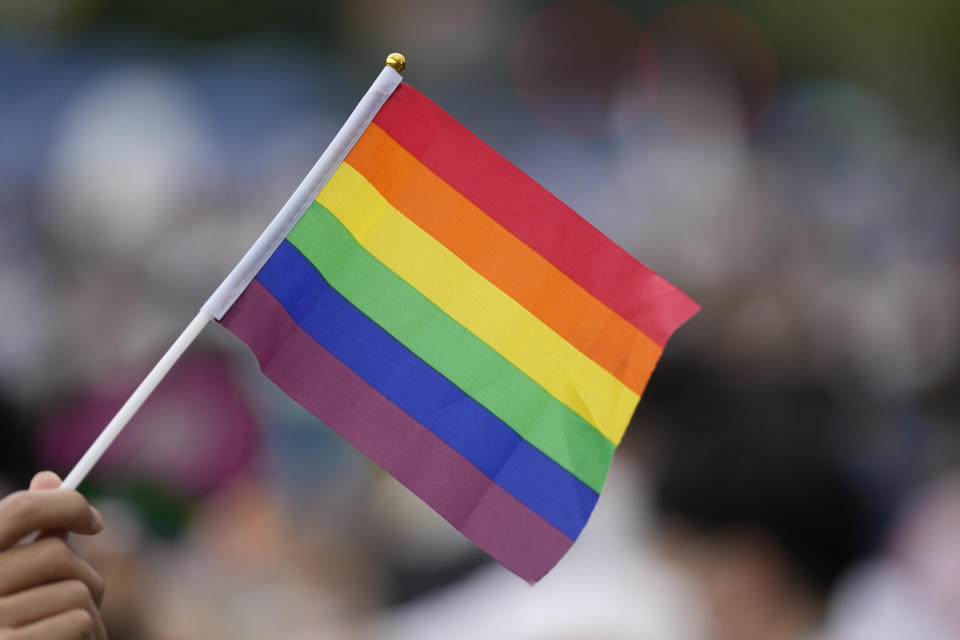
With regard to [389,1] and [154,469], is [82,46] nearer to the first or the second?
[389,1]

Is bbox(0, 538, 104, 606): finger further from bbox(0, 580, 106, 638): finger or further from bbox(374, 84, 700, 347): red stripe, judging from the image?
bbox(374, 84, 700, 347): red stripe

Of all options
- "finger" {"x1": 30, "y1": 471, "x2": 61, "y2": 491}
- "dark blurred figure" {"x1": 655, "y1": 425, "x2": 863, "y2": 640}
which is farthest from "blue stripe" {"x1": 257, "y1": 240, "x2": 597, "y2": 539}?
"dark blurred figure" {"x1": 655, "y1": 425, "x2": 863, "y2": 640}

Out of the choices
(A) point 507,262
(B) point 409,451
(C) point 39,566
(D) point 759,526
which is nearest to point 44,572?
(C) point 39,566

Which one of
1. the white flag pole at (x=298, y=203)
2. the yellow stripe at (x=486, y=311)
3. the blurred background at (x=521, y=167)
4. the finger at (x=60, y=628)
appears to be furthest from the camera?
the blurred background at (x=521, y=167)

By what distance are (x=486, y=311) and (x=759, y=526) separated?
5.65 feet

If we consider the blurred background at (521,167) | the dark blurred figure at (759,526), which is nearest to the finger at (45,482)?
the blurred background at (521,167)

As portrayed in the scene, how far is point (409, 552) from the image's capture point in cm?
307

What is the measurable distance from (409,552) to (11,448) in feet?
4.11

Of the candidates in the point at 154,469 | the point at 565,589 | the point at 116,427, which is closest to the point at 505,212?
the point at 116,427

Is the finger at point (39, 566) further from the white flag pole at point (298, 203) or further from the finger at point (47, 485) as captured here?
the white flag pole at point (298, 203)

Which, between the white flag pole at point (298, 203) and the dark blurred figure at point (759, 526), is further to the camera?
the dark blurred figure at point (759, 526)

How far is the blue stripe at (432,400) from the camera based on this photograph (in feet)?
4.36

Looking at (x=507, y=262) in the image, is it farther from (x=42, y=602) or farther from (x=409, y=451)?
(x=42, y=602)

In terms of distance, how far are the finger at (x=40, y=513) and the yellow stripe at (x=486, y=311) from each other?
20.0 inches
